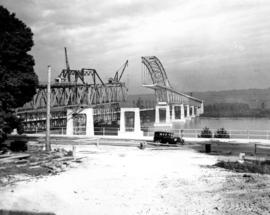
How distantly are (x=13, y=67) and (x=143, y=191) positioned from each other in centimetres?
2051

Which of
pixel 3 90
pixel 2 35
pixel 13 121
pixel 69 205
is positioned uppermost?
pixel 2 35

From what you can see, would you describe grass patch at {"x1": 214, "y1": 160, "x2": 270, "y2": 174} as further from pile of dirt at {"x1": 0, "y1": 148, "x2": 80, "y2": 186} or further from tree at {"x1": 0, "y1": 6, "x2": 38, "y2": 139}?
tree at {"x1": 0, "y1": 6, "x2": 38, "y2": 139}

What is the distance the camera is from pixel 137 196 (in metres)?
16.5

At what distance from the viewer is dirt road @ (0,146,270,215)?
1466cm

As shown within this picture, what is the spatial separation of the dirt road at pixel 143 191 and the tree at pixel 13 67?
1049cm

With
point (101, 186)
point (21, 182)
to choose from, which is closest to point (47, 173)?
point (21, 182)

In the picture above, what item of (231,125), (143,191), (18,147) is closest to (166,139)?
(18,147)

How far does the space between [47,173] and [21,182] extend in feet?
8.48

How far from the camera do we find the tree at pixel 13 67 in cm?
2997

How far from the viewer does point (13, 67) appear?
32.0 meters

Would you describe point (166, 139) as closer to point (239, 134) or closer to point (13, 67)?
point (239, 134)

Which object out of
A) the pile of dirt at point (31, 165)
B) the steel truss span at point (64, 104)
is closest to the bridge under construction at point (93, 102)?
the steel truss span at point (64, 104)

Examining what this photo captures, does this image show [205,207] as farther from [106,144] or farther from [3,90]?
[106,144]

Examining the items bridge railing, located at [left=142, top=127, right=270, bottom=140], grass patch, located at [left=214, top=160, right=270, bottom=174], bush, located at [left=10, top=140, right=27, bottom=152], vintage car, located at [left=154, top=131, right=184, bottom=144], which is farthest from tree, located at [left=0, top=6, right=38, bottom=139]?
bridge railing, located at [left=142, top=127, right=270, bottom=140]
